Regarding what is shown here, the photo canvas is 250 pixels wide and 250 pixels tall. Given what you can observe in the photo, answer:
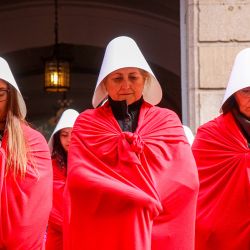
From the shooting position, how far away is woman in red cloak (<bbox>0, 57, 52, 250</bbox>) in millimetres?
5184

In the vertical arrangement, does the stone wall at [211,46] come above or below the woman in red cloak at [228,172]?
above

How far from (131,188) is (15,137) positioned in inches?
32.1

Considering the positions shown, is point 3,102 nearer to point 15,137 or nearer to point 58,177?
point 15,137

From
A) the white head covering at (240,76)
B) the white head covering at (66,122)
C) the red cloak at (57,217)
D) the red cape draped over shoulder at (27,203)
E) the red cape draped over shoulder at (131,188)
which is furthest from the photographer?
the white head covering at (66,122)

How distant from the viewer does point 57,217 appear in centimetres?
725

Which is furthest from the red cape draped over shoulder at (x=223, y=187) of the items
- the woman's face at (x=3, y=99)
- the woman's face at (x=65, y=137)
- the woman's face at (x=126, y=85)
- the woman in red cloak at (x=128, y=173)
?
the woman's face at (x=65, y=137)

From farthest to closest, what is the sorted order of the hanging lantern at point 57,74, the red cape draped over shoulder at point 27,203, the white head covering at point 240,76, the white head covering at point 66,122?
the hanging lantern at point 57,74, the white head covering at point 66,122, the white head covering at point 240,76, the red cape draped over shoulder at point 27,203

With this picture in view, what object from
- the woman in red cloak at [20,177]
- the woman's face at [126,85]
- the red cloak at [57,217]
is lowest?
the red cloak at [57,217]

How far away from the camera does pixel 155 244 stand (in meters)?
4.99

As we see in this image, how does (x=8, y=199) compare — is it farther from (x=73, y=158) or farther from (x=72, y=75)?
(x=72, y=75)

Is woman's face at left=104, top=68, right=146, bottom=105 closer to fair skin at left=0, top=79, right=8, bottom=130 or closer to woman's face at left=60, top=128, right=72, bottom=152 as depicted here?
fair skin at left=0, top=79, right=8, bottom=130

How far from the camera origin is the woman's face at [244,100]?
564cm

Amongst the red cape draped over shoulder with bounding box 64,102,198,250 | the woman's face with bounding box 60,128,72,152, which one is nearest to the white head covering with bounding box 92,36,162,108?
the red cape draped over shoulder with bounding box 64,102,198,250

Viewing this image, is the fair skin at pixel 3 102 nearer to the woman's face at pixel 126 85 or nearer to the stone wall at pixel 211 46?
the woman's face at pixel 126 85
